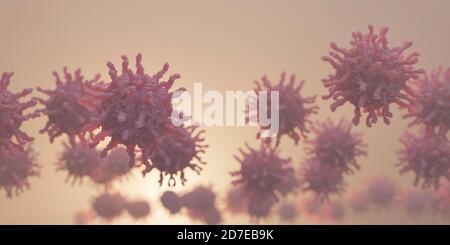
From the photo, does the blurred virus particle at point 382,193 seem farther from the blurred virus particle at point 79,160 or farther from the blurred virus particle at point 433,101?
the blurred virus particle at point 79,160

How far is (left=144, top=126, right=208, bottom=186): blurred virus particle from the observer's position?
5.53 meters

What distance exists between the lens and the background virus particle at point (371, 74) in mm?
5098

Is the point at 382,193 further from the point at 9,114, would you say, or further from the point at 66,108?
the point at 9,114

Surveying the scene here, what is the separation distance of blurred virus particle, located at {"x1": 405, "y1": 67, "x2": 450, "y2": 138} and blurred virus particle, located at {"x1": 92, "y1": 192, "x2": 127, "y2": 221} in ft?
16.9

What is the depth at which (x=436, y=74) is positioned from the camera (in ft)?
20.7

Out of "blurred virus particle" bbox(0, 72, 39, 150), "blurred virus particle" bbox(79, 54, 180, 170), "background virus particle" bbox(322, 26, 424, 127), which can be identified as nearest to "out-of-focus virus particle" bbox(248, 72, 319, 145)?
"background virus particle" bbox(322, 26, 424, 127)

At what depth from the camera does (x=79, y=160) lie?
743 cm

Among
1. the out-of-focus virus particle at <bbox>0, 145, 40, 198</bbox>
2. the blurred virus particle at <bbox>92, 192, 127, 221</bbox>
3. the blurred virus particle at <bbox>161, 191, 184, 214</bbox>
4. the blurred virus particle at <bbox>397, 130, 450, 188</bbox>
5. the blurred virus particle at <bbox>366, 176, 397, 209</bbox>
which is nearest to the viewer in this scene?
the blurred virus particle at <bbox>161, 191, 184, 214</bbox>

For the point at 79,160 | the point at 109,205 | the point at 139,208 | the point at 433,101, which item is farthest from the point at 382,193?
the point at 79,160

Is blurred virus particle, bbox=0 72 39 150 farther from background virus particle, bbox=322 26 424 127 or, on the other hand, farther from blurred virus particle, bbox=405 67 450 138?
blurred virus particle, bbox=405 67 450 138

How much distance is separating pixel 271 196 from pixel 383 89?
8.61ft

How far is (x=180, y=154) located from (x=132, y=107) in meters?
1.24

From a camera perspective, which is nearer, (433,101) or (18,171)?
(433,101)

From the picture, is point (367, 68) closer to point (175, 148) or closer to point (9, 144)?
point (175, 148)
